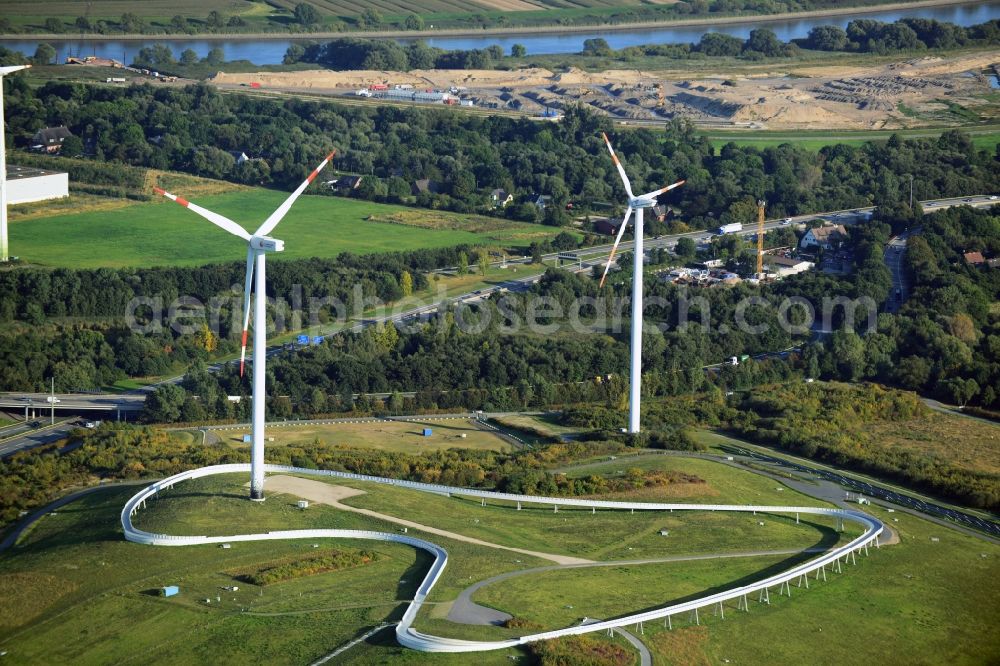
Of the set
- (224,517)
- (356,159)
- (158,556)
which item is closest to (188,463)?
(224,517)

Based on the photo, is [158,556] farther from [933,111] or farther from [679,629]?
[933,111]

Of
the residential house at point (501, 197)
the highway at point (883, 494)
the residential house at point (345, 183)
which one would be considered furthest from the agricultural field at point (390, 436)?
the residential house at point (345, 183)

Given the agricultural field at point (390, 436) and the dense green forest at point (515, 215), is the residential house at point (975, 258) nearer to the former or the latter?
the dense green forest at point (515, 215)

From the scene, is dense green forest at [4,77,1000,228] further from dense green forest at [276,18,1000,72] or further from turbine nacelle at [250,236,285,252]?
turbine nacelle at [250,236,285,252]

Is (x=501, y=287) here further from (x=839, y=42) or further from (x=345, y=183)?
(x=839, y=42)

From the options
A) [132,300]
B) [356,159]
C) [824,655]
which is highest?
[356,159]

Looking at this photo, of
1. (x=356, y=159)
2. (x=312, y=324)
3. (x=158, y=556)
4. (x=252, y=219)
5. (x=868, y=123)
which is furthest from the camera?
(x=868, y=123)

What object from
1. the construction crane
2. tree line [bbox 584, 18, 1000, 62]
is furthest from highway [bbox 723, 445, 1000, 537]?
tree line [bbox 584, 18, 1000, 62]
